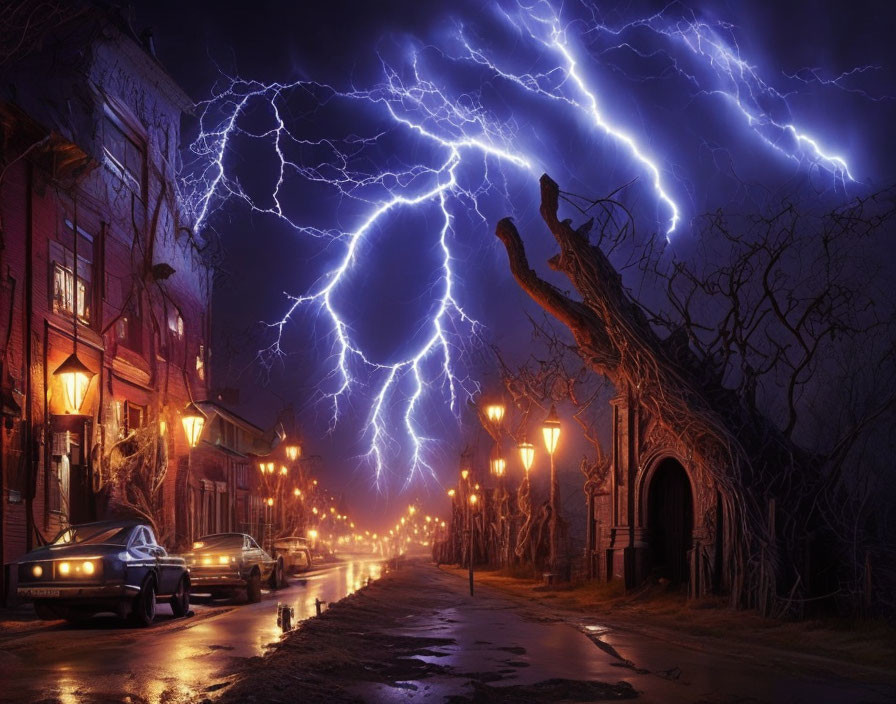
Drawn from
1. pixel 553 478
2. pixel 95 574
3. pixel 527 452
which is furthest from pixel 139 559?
pixel 553 478

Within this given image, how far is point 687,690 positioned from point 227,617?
406 inches

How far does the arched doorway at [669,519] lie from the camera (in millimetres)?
22172

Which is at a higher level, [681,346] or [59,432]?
[681,346]

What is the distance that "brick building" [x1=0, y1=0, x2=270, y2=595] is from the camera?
19.3m

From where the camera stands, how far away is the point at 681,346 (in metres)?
18.1

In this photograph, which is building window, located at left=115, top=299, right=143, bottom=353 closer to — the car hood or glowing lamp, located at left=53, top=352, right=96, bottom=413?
glowing lamp, located at left=53, top=352, right=96, bottom=413

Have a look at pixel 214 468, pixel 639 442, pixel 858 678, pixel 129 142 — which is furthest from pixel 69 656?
pixel 214 468

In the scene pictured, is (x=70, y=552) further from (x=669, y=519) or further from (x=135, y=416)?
(x=135, y=416)

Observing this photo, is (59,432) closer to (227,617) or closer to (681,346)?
(227,617)

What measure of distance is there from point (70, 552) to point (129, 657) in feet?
14.7

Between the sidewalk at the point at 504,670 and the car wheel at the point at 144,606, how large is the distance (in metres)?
2.80

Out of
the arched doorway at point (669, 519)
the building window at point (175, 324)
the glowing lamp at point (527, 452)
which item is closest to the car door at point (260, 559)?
the glowing lamp at point (527, 452)

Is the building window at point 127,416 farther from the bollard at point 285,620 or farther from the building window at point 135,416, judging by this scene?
the bollard at point 285,620

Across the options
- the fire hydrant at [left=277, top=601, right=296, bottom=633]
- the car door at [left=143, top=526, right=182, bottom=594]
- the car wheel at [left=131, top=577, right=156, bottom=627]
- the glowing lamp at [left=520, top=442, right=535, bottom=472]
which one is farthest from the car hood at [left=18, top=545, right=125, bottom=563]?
the glowing lamp at [left=520, top=442, right=535, bottom=472]
